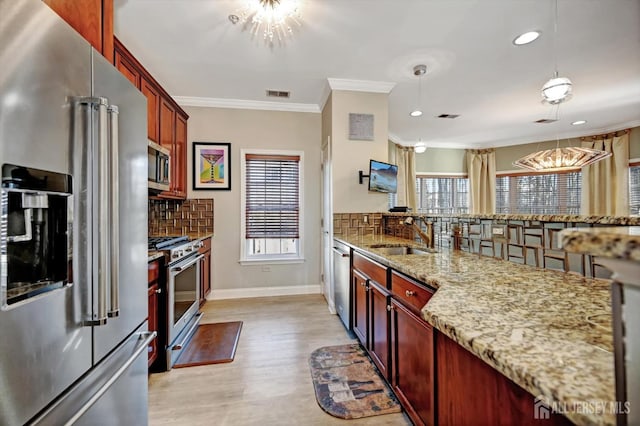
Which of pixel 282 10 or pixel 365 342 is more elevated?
pixel 282 10

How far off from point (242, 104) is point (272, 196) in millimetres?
1393

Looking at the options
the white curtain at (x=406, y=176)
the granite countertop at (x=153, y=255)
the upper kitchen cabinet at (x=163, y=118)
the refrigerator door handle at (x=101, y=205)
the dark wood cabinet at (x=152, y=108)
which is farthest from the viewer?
the white curtain at (x=406, y=176)

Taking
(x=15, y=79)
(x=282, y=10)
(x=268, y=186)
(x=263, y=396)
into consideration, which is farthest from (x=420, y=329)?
(x=268, y=186)

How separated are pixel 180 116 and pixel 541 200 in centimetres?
759

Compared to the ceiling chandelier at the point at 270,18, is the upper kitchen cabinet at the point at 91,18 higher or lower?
lower

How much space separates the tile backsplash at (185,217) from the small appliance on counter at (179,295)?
887 mm

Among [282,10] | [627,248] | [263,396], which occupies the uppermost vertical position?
[282,10]

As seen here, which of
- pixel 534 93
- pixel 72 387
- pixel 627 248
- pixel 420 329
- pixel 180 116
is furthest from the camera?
pixel 534 93

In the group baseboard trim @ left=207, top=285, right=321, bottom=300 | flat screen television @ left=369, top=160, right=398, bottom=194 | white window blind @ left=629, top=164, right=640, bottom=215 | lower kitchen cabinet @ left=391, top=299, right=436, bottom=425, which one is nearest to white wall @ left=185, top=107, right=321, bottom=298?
baseboard trim @ left=207, top=285, right=321, bottom=300

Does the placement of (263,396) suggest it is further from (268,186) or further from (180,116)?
(180,116)

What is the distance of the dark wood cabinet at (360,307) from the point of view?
7.25ft

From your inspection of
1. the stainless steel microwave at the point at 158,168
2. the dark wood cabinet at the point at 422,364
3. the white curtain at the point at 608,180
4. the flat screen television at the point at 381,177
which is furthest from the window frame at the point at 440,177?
the stainless steel microwave at the point at 158,168

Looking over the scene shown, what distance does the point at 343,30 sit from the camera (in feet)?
7.66

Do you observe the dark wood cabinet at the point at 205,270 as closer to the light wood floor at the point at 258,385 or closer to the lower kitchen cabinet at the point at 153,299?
the light wood floor at the point at 258,385
